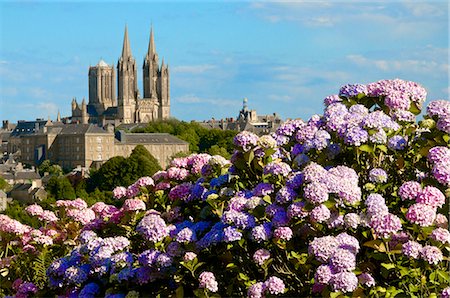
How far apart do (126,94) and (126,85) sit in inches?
101

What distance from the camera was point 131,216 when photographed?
8.36 meters

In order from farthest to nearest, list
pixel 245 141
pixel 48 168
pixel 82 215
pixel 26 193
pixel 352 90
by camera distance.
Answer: pixel 48 168
pixel 26 193
pixel 82 215
pixel 352 90
pixel 245 141

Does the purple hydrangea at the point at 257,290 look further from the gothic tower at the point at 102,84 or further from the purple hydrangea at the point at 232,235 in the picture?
the gothic tower at the point at 102,84

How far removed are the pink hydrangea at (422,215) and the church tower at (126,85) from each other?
14654 cm

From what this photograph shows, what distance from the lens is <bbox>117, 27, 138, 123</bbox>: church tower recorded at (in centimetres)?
15425

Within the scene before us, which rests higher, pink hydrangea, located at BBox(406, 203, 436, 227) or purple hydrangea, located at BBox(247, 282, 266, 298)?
pink hydrangea, located at BBox(406, 203, 436, 227)

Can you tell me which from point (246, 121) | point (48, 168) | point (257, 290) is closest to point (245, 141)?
point (257, 290)

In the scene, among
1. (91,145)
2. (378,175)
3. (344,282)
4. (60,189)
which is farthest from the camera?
(91,145)

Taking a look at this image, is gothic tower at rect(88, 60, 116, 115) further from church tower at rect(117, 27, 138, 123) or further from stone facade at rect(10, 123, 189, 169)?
stone facade at rect(10, 123, 189, 169)

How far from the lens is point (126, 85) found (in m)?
160

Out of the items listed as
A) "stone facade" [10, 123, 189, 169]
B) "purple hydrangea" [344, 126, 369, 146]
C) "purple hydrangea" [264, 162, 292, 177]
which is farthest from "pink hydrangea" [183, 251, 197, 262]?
"stone facade" [10, 123, 189, 169]

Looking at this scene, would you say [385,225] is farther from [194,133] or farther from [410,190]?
[194,133]

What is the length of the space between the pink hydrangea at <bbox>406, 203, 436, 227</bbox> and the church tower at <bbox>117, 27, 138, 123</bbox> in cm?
14654

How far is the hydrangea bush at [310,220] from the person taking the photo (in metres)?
6.75
